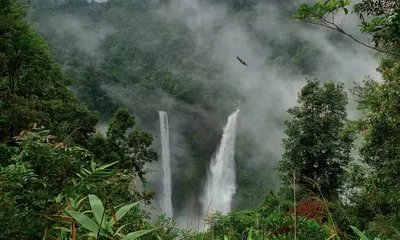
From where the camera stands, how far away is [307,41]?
2544 inches

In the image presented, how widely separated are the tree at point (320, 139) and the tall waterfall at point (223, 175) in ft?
69.8

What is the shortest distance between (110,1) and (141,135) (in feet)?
284

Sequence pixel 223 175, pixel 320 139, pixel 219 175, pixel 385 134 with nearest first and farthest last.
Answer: pixel 385 134
pixel 320 139
pixel 223 175
pixel 219 175

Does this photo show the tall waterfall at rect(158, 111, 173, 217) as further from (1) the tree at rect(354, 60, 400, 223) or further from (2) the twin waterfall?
(1) the tree at rect(354, 60, 400, 223)

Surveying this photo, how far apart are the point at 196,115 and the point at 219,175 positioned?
16.8m

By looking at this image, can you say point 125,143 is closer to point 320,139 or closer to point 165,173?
point 320,139

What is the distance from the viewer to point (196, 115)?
52219 mm

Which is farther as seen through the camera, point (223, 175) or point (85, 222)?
point (223, 175)

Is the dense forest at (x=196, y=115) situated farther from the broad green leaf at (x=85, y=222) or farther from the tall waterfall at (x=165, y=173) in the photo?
the tall waterfall at (x=165, y=173)

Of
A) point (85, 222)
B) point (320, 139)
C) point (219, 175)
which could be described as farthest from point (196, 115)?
point (85, 222)

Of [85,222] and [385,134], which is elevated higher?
[385,134]

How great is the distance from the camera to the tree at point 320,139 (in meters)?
11.5

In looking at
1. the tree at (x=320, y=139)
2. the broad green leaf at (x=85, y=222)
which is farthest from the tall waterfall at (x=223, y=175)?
the broad green leaf at (x=85, y=222)

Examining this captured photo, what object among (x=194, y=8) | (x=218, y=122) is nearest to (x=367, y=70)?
(x=218, y=122)
